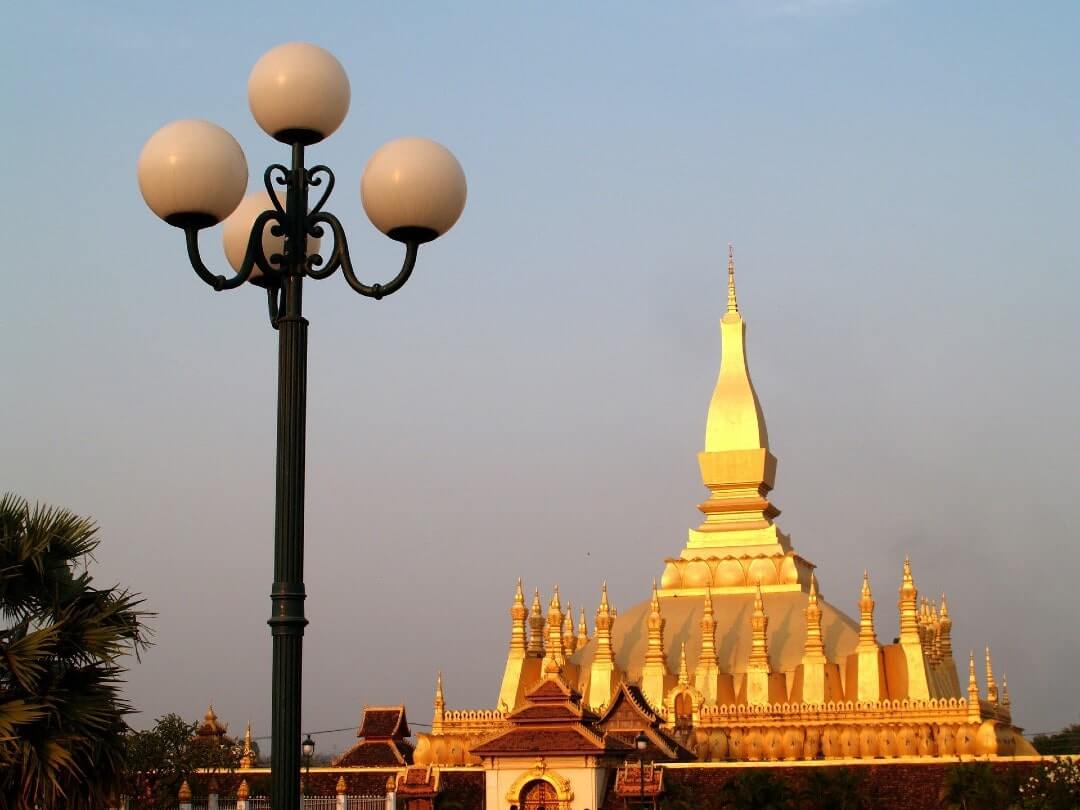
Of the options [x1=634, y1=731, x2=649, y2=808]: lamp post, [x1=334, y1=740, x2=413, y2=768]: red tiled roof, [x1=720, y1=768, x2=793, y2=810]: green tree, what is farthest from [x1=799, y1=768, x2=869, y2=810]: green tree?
[x1=334, y1=740, x2=413, y2=768]: red tiled roof

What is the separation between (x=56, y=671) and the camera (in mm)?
12609

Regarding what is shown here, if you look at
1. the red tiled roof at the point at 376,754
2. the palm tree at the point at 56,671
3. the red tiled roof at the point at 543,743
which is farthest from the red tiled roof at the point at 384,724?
the palm tree at the point at 56,671

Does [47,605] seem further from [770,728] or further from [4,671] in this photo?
[770,728]

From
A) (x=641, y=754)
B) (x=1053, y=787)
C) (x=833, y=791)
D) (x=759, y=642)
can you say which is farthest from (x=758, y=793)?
(x=759, y=642)

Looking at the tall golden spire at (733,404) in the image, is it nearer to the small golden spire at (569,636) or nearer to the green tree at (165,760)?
the small golden spire at (569,636)

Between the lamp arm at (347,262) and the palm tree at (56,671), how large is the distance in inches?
194

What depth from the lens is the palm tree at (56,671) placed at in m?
12.1

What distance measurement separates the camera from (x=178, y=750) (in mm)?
32906

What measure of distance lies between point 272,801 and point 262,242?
3.03 m

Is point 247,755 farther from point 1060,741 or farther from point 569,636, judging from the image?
point 1060,741

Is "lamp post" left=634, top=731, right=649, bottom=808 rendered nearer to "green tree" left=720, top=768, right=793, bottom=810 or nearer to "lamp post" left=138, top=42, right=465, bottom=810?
"green tree" left=720, top=768, right=793, bottom=810

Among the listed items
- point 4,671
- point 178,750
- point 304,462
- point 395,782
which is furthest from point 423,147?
point 395,782

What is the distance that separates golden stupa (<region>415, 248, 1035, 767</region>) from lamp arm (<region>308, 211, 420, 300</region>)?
26476 mm

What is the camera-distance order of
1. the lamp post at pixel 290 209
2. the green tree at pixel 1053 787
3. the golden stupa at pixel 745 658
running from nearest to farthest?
the lamp post at pixel 290 209
the green tree at pixel 1053 787
the golden stupa at pixel 745 658
